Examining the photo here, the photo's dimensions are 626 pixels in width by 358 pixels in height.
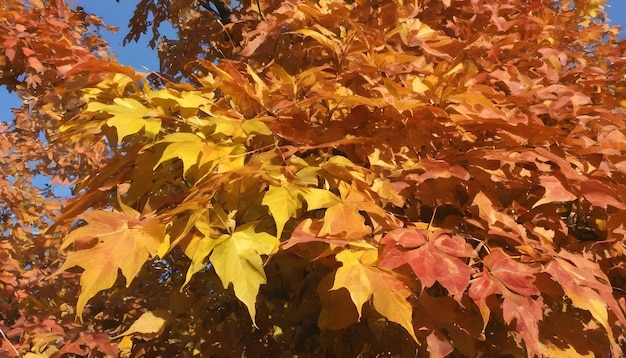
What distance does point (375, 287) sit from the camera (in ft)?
3.13

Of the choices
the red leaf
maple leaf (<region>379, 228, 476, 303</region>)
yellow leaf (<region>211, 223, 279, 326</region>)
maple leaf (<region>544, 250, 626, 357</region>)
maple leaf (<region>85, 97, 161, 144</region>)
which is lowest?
maple leaf (<region>544, 250, 626, 357</region>)

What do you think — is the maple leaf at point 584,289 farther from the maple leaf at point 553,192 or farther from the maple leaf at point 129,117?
the maple leaf at point 129,117

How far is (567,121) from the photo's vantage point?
157 centimetres

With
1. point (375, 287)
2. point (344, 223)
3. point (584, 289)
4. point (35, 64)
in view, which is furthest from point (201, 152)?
point (35, 64)

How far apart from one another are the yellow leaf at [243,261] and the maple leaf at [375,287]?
0.13 metres

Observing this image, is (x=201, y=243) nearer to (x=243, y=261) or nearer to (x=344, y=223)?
(x=243, y=261)

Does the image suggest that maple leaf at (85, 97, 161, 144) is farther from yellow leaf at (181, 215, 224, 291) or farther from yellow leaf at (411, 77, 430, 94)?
yellow leaf at (411, 77, 430, 94)

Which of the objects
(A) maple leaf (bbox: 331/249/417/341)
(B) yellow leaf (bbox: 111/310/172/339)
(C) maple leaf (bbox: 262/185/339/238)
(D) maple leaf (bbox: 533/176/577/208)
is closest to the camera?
(A) maple leaf (bbox: 331/249/417/341)

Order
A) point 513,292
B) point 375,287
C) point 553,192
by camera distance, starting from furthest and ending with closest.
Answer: point 553,192 < point 513,292 < point 375,287

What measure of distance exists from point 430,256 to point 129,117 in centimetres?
68

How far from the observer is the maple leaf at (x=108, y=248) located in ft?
3.04

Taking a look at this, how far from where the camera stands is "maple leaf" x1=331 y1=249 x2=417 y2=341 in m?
0.92

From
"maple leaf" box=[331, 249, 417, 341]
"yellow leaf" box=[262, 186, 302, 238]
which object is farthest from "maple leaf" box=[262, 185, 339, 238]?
"maple leaf" box=[331, 249, 417, 341]

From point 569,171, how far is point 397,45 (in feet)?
2.37
